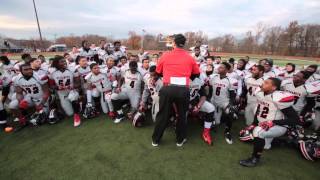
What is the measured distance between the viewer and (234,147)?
14.6 feet

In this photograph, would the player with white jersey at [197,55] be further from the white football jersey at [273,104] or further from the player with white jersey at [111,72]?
the white football jersey at [273,104]

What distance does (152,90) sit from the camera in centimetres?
549

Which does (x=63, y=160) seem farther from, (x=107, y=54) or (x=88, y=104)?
(x=107, y=54)

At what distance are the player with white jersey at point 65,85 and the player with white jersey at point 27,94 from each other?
313 millimetres

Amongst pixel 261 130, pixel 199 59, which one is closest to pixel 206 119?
pixel 261 130

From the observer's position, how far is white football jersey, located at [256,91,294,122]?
12.1 ft

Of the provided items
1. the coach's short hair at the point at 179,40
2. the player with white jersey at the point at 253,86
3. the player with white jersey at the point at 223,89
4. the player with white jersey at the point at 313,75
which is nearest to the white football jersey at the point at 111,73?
the player with white jersey at the point at 223,89

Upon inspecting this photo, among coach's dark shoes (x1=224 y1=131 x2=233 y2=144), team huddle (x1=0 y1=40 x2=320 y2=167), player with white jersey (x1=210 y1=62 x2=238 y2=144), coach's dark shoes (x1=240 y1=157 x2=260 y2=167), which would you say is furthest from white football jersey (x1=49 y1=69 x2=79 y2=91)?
coach's dark shoes (x1=240 y1=157 x2=260 y2=167)

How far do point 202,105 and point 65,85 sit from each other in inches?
159

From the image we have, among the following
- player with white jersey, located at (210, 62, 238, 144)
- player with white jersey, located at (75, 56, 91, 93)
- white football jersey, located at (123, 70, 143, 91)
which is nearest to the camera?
player with white jersey, located at (210, 62, 238, 144)

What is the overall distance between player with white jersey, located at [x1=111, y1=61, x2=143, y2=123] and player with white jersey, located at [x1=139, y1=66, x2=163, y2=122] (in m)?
0.31

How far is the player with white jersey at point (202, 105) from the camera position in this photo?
183 inches

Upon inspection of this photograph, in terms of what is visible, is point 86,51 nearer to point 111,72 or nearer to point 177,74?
point 111,72

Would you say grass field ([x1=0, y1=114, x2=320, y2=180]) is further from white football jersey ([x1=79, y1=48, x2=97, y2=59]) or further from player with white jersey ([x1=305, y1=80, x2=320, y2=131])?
white football jersey ([x1=79, y1=48, x2=97, y2=59])
